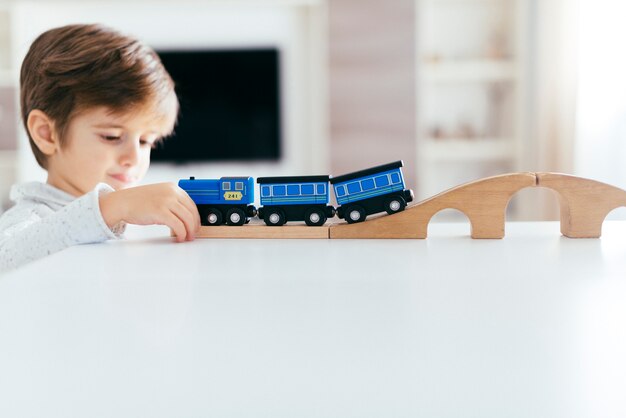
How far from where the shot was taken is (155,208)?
0.72 m

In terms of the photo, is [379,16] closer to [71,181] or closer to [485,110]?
[485,110]

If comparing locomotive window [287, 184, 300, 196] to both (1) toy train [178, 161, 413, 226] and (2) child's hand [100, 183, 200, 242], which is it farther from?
(2) child's hand [100, 183, 200, 242]

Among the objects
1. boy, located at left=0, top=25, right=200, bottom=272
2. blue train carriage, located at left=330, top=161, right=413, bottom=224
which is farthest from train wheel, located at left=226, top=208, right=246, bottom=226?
boy, located at left=0, top=25, right=200, bottom=272

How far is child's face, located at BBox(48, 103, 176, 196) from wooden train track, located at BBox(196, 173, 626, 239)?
29.6 inches

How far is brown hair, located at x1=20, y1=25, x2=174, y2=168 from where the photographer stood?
4.34ft

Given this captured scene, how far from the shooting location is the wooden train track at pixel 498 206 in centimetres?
68

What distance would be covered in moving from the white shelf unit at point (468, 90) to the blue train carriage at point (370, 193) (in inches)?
129

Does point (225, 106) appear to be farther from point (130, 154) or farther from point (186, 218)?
point (186, 218)

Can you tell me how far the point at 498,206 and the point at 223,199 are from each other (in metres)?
0.31

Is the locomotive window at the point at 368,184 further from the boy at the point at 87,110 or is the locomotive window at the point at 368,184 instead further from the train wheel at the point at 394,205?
the boy at the point at 87,110

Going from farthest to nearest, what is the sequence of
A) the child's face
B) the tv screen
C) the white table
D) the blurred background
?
the tv screen, the blurred background, the child's face, the white table

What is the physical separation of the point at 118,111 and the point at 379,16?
2.95m

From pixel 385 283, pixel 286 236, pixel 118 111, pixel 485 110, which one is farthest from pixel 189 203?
pixel 485 110

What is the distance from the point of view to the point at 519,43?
3953 mm
